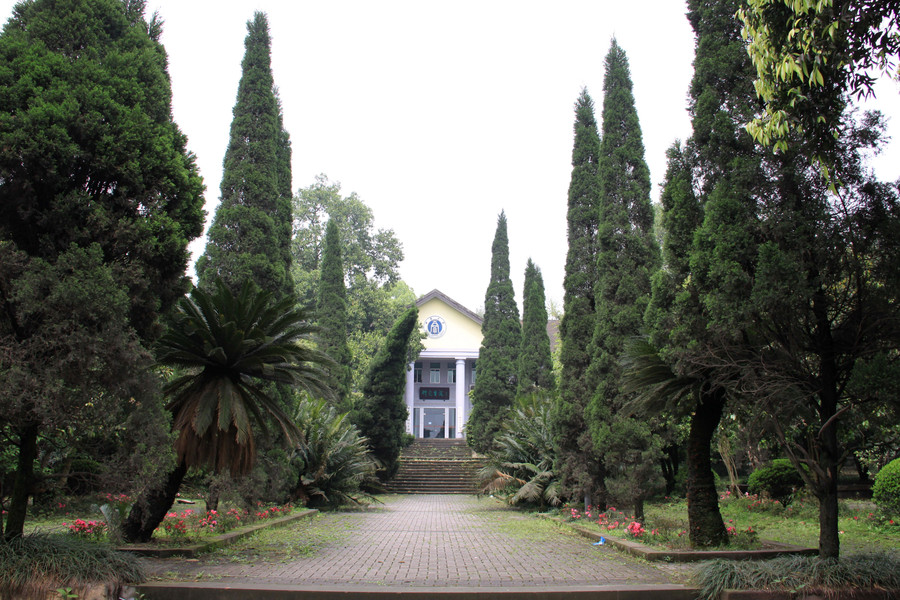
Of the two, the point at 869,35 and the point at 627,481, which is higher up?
the point at 869,35

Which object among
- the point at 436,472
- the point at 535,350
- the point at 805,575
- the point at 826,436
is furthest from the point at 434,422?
the point at 805,575

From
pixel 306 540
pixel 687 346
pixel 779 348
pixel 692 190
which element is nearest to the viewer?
pixel 779 348

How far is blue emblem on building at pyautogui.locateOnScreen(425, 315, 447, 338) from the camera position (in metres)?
40.0

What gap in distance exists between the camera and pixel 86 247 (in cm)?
639

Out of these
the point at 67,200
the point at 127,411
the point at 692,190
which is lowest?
the point at 127,411

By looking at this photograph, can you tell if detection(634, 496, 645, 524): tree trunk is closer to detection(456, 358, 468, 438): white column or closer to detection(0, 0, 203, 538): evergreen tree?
detection(0, 0, 203, 538): evergreen tree

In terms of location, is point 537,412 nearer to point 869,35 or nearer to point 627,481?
point 627,481

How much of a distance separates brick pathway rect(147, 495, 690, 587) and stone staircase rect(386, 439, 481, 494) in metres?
11.6

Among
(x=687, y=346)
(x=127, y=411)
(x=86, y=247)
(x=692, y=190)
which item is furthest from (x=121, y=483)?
(x=692, y=190)

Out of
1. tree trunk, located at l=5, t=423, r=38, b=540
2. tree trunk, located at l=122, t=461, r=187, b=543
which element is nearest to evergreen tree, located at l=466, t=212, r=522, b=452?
tree trunk, located at l=122, t=461, r=187, b=543

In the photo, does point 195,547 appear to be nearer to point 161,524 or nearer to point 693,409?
point 161,524

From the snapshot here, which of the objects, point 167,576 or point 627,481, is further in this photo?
point 627,481

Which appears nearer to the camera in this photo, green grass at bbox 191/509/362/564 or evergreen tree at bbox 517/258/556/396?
green grass at bbox 191/509/362/564

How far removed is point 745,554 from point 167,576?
652 centimetres
